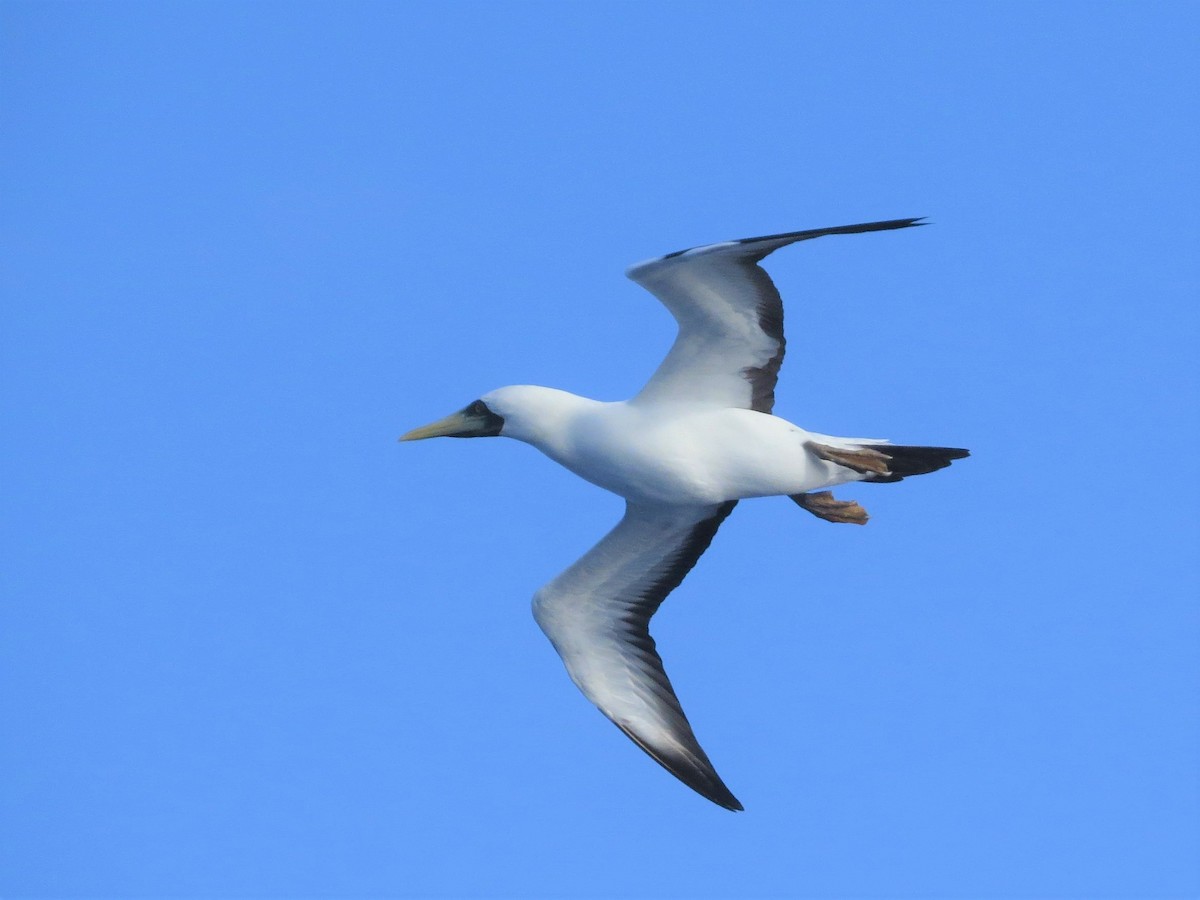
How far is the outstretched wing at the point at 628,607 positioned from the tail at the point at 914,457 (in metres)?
1.53

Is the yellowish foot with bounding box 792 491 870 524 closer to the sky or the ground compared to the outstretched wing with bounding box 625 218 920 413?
closer to the ground

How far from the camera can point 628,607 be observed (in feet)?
45.4

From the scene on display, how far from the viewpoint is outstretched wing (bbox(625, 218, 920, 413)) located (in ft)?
38.6

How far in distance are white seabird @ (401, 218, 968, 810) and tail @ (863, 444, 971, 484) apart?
1 centimetres

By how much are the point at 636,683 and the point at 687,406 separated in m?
2.50

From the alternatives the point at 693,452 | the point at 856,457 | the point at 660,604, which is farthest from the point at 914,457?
the point at 660,604

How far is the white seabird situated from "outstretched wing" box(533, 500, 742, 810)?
11 mm

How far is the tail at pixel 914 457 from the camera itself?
12617 mm

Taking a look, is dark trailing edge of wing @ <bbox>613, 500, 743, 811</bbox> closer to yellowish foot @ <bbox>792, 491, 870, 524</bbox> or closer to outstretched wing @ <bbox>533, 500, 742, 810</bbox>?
outstretched wing @ <bbox>533, 500, 742, 810</bbox>

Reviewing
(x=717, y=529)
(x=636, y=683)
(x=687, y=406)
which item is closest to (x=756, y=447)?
(x=687, y=406)

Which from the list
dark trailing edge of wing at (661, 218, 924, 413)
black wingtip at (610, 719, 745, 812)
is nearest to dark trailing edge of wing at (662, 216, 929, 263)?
dark trailing edge of wing at (661, 218, 924, 413)

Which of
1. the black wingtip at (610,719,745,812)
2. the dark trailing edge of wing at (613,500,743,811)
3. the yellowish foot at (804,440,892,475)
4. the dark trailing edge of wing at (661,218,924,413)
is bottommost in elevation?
the black wingtip at (610,719,745,812)

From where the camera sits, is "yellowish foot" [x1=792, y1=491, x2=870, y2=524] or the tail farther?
"yellowish foot" [x1=792, y1=491, x2=870, y2=524]

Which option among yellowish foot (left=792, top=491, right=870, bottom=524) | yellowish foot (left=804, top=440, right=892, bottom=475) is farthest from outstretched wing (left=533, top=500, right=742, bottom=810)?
yellowish foot (left=804, top=440, right=892, bottom=475)
